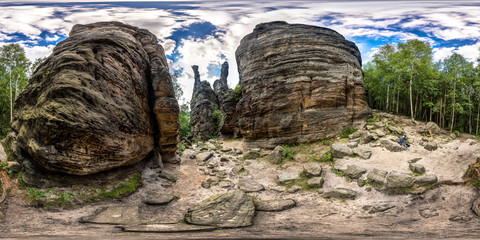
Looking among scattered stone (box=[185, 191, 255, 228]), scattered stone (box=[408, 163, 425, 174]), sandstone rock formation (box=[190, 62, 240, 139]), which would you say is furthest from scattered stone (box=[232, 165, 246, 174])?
sandstone rock formation (box=[190, 62, 240, 139])

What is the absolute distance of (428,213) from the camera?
6453mm

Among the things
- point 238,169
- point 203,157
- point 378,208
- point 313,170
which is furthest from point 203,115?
point 378,208

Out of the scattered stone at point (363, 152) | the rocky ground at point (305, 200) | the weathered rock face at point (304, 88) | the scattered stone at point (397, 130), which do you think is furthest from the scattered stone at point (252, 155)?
the scattered stone at point (397, 130)

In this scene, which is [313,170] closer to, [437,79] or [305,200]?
[305,200]

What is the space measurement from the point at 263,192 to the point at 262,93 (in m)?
9.27

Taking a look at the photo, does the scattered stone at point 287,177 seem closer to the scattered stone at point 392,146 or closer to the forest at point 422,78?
the scattered stone at point 392,146

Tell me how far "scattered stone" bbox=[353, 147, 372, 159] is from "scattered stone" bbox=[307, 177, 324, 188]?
11.3ft

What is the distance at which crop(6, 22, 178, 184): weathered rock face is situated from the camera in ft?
23.3

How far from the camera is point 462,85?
2088 centimetres

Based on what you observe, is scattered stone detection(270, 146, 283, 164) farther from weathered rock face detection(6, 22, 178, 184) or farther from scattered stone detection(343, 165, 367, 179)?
weathered rock face detection(6, 22, 178, 184)

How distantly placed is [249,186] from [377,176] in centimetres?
580

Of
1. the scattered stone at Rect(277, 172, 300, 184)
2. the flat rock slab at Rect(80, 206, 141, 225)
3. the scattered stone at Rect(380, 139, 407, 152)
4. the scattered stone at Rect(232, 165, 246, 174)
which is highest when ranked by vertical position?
the flat rock slab at Rect(80, 206, 141, 225)

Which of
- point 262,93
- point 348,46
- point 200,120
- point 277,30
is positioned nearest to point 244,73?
point 262,93

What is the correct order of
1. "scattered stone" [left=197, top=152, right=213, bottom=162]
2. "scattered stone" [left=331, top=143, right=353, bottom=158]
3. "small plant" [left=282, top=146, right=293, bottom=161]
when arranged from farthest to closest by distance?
1. "scattered stone" [left=197, top=152, right=213, bottom=162]
2. "small plant" [left=282, top=146, right=293, bottom=161]
3. "scattered stone" [left=331, top=143, right=353, bottom=158]
